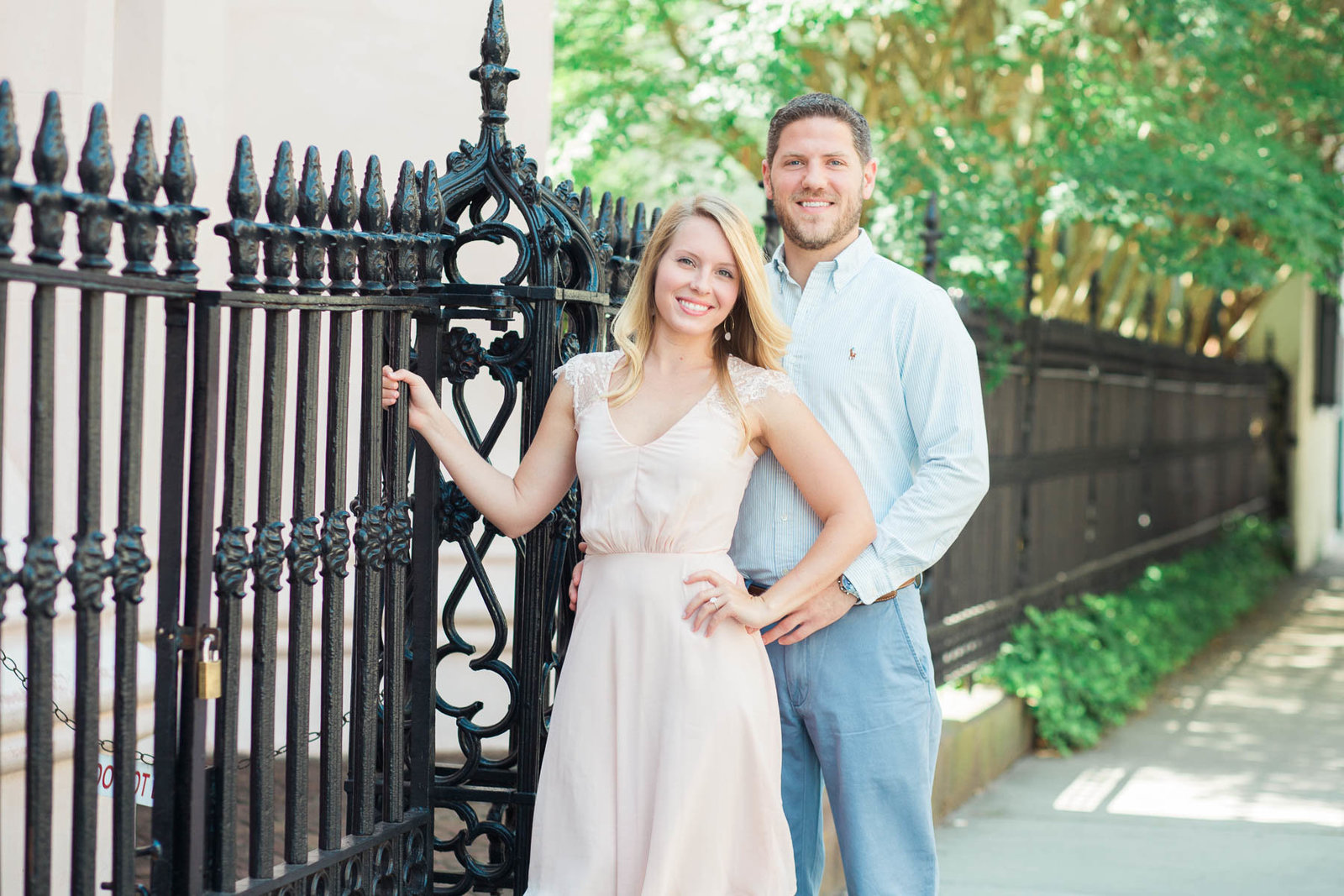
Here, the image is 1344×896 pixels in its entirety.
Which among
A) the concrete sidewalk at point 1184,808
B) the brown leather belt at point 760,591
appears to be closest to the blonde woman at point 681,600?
the brown leather belt at point 760,591

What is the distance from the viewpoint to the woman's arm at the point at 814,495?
2.99 m

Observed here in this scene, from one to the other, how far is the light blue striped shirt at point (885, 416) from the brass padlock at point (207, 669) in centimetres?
119

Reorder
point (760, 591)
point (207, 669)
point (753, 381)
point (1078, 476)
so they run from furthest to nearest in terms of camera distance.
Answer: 1. point (1078, 476)
2. point (760, 591)
3. point (753, 381)
4. point (207, 669)

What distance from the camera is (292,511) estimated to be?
9.21 ft

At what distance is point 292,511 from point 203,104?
117 inches

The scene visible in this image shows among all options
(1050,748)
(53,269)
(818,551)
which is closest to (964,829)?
(1050,748)

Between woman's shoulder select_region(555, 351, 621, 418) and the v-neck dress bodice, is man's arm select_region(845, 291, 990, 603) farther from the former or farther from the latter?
woman's shoulder select_region(555, 351, 621, 418)

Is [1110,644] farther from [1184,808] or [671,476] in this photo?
[671,476]

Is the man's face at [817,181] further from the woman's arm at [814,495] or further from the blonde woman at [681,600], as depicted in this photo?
the woman's arm at [814,495]

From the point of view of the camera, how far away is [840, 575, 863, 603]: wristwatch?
3.11m

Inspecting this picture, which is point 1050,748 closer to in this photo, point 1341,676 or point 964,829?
point 964,829

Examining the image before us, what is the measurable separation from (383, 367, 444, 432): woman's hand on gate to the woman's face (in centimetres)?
53

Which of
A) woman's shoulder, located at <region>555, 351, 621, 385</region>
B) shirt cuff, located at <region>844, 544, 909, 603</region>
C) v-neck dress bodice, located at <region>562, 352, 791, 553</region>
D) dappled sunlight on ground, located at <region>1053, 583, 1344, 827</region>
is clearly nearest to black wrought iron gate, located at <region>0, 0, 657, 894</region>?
woman's shoulder, located at <region>555, 351, 621, 385</region>

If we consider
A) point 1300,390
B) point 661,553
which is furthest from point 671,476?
point 1300,390
